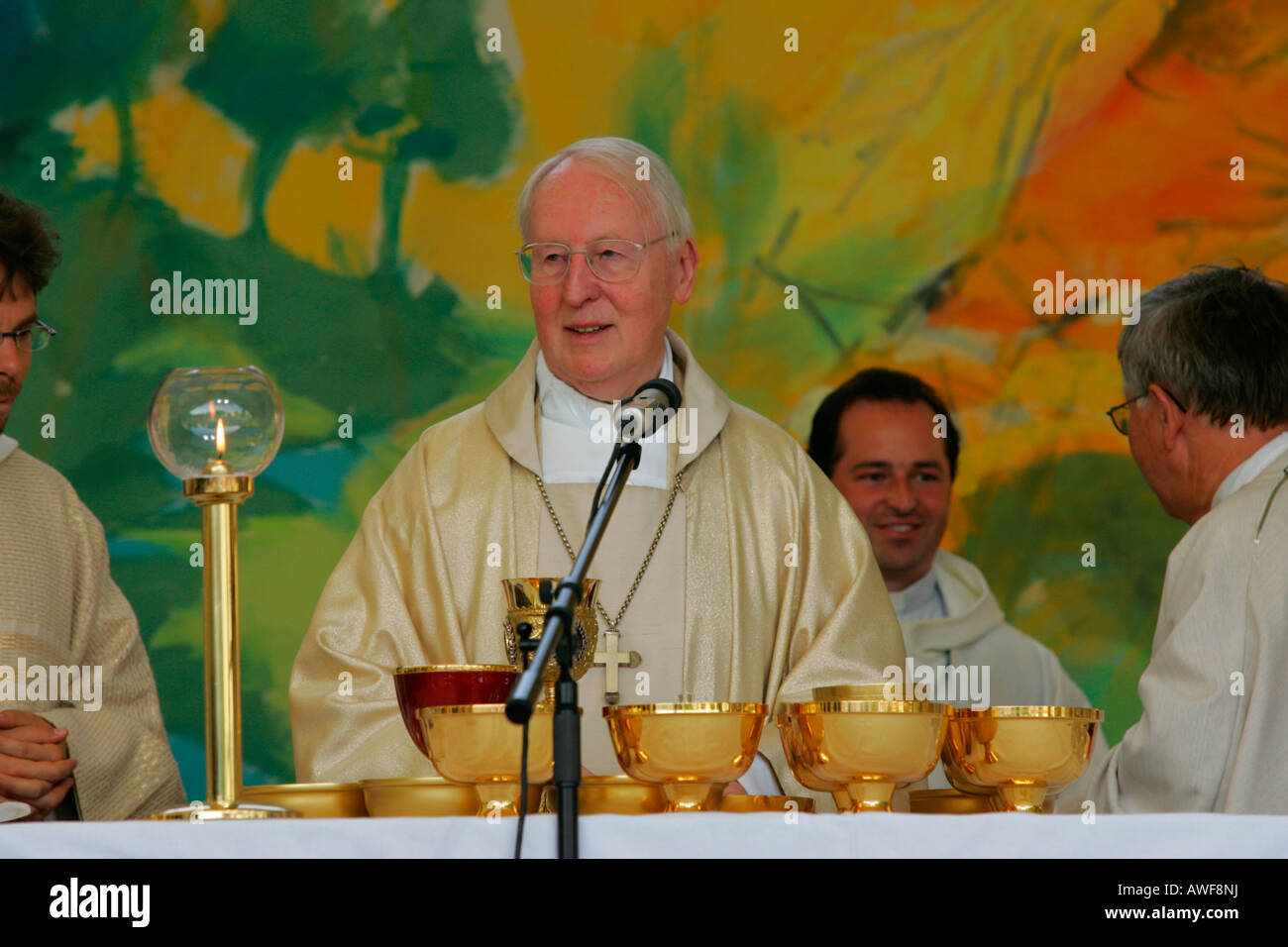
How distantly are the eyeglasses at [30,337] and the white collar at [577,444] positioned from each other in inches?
45.5

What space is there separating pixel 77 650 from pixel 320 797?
1.42 m

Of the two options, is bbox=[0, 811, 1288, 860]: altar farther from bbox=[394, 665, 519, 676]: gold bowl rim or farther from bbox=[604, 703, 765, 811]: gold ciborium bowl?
bbox=[394, 665, 519, 676]: gold bowl rim

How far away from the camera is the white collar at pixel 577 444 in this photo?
429cm

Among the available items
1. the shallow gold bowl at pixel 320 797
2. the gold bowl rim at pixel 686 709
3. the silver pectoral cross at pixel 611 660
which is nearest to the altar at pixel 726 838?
the gold bowl rim at pixel 686 709

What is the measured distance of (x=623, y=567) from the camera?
13.8ft

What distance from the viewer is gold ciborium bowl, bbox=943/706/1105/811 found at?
2711 millimetres

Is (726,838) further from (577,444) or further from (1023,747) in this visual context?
(577,444)

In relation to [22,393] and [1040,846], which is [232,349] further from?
[1040,846]

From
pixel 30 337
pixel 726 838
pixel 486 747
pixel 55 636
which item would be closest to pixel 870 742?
pixel 726 838

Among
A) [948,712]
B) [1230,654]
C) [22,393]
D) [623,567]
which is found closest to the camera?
[948,712]

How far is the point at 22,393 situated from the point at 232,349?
0.73m

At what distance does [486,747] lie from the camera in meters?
2.66

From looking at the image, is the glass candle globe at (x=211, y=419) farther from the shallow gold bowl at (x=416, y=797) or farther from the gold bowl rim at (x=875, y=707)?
the gold bowl rim at (x=875, y=707)
